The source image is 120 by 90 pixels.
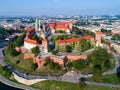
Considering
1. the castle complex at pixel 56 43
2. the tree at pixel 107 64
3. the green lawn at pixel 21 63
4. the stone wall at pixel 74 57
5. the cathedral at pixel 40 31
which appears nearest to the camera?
the tree at pixel 107 64

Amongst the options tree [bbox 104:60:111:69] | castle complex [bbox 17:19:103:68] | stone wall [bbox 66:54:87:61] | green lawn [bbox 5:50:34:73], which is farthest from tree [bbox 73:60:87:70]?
green lawn [bbox 5:50:34:73]

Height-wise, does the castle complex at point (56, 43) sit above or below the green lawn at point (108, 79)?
above

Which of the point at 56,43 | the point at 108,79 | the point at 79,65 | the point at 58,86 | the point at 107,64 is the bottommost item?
the point at 58,86

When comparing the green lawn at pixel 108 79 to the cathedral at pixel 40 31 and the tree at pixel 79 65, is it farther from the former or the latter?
the cathedral at pixel 40 31

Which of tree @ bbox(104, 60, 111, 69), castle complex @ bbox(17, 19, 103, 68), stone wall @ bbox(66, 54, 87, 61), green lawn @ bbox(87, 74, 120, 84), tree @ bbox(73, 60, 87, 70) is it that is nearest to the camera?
green lawn @ bbox(87, 74, 120, 84)

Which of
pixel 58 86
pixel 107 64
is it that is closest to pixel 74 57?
pixel 107 64

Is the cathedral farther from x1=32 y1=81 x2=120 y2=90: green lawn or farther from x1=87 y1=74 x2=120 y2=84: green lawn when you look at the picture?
x1=87 y1=74 x2=120 y2=84: green lawn

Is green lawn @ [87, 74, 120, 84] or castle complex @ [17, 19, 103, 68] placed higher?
castle complex @ [17, 19, 103, 68]

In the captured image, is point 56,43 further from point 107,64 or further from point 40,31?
point 107,64

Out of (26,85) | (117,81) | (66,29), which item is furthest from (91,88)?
(66,29)

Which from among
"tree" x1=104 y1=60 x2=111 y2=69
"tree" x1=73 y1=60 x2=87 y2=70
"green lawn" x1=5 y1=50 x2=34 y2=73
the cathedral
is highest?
the cathedral

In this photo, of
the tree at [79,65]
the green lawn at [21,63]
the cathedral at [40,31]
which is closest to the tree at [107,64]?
the tree at [79,65]
